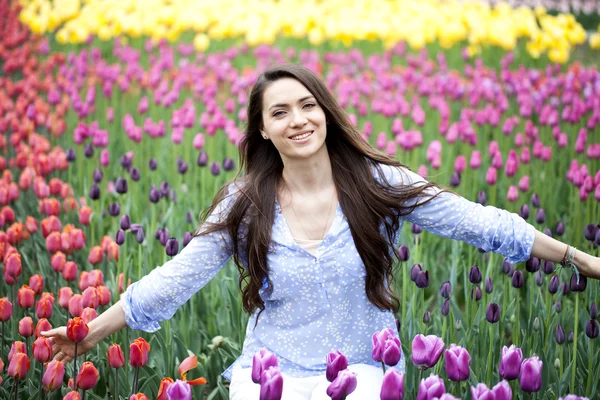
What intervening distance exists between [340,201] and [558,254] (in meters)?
0.78

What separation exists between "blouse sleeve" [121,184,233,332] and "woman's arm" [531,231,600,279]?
109cm

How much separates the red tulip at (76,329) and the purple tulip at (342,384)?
0.88 metres

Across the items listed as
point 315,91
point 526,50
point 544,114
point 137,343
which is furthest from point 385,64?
point 137,343

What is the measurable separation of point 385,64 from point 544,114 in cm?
271

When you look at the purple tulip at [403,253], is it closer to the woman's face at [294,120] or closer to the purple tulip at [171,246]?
the woman's face at [294,120]

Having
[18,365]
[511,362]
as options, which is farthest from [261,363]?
[18,365]

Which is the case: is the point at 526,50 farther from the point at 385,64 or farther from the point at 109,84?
the point at 109,84

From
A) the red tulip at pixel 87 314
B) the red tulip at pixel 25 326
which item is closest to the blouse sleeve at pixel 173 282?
the red tulip at pixel 87 314

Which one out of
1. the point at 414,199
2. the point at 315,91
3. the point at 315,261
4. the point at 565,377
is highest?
the point at 315,91

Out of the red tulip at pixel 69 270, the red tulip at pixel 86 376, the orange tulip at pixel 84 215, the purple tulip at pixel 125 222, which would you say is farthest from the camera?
the orange tulip at pixel 84 215

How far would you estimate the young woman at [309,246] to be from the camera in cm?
256

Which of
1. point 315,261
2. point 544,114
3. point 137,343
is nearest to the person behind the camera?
point 137,343

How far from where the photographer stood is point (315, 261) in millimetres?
2539

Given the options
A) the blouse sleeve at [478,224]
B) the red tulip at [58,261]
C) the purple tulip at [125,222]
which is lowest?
the red tulip at [58,261]
